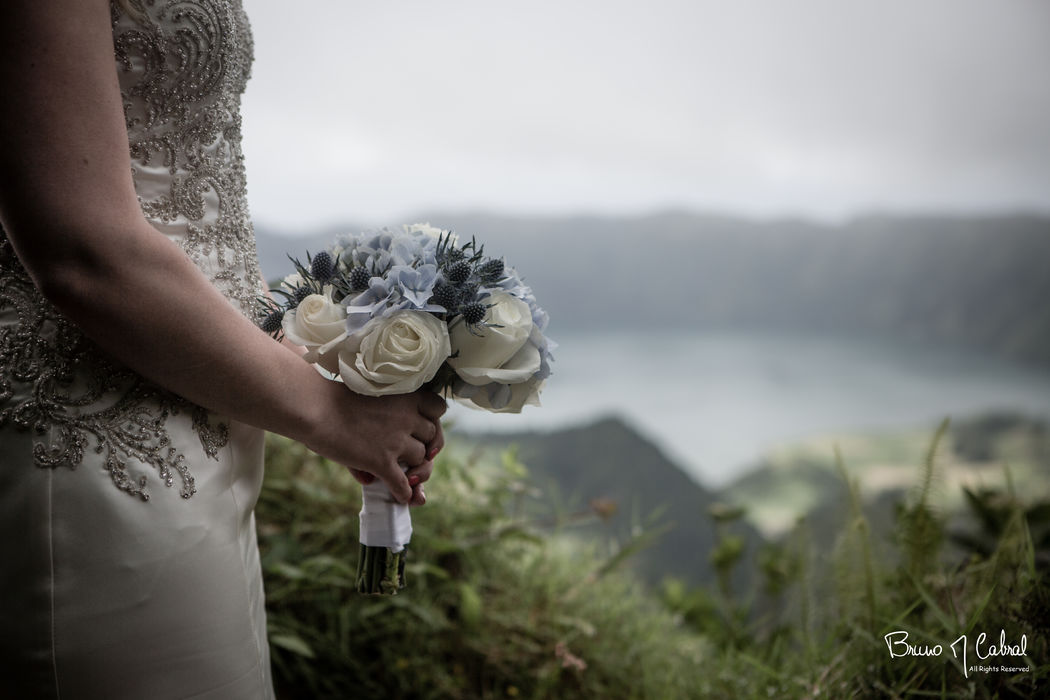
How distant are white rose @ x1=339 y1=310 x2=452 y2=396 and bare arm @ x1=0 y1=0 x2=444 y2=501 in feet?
0.21

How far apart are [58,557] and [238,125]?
0.52 metres

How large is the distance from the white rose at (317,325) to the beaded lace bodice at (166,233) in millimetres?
121

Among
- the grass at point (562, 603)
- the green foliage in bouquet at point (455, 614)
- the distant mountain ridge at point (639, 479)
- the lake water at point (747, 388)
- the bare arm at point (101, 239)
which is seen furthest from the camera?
the distant mountain ridge at point (639, 479)

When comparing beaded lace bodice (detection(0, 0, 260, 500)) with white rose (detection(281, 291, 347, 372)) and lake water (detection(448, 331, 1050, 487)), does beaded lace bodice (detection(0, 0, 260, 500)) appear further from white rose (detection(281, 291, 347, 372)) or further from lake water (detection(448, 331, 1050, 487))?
lake water (detection(448, 331, 1050, 487))

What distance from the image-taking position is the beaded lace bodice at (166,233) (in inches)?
25.0

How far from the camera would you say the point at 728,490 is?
2.75 metres

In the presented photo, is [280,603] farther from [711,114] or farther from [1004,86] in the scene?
[1004,86]

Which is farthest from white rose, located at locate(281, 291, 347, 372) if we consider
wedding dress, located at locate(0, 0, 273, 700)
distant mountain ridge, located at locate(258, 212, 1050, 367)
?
distant mountain ridge, located at locate(258, 212, 1050, 367)

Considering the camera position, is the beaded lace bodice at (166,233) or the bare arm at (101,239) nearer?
the bare arm at (101,239)

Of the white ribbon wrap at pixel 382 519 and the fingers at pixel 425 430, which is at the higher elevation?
the fingers at pixel 425 430

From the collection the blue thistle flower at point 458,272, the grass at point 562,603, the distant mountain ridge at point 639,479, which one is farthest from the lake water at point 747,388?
the blue thistle flower at point 458,272
